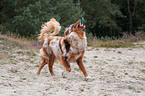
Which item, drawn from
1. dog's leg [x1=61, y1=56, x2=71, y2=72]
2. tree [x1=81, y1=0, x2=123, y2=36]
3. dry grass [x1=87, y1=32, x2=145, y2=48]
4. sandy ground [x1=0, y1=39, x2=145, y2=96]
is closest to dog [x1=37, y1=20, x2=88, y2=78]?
dog's leg [x1=61, y1=56, x2=71, y2=72]

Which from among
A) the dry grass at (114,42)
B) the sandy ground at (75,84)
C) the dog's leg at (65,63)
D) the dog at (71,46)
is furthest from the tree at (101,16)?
the dog's leg at (65,63)

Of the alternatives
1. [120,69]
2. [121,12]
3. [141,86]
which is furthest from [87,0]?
[141,86]

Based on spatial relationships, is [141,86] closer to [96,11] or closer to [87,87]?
[87,87]

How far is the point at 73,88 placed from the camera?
527 cm

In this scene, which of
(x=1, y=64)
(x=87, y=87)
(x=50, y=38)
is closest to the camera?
(x=87, y=87)

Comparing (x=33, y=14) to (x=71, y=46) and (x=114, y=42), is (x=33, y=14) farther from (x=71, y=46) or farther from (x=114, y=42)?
(x=71, y=46)

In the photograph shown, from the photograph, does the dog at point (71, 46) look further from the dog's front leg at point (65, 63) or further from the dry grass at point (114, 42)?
the dry grass at point (114, 42)

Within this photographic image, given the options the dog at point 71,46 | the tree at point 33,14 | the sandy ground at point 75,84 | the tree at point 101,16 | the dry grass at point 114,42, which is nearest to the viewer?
the sandy ground at point 75,84

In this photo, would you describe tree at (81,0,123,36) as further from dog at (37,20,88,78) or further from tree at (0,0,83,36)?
dog at (37,20,88,78)

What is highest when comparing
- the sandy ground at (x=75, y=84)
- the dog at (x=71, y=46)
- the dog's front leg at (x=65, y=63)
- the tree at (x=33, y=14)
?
the tree at (x=33, y=14)

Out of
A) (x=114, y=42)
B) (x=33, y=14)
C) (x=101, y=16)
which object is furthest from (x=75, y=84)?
(x=101, y=16)

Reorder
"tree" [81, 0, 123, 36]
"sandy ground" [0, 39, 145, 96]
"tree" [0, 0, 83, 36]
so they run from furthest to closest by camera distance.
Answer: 1. "tree" [81, 0, 123, 36]
2. "tree" [0, 0, 83, 36]
3. "sandy ground" [0, 39, 145, 96]

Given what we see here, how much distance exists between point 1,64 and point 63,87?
149 inches

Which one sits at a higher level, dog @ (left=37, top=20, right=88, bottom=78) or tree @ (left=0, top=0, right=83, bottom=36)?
tree @ (left=0, top=0, right=83, bottom=36)
